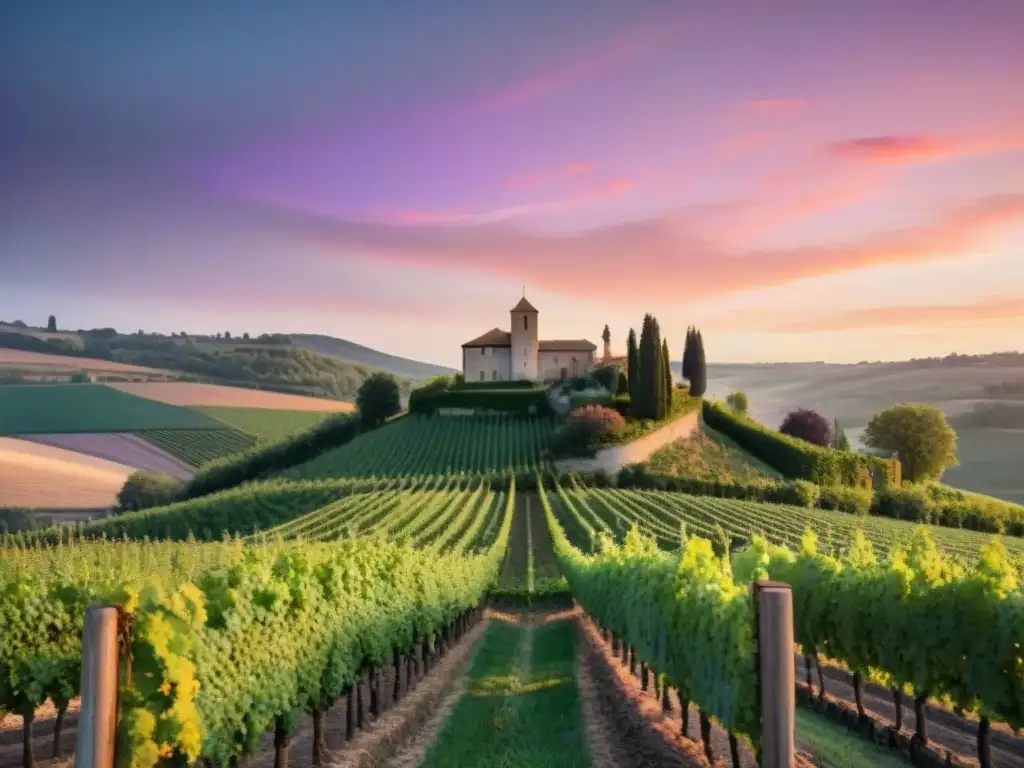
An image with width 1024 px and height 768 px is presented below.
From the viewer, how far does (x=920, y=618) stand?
30.7 ft

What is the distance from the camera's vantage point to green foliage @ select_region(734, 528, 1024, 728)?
830 cm

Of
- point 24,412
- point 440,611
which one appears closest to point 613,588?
point 440,611

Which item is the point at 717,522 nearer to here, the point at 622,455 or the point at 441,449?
the point at 622,455

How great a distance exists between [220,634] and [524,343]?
8033cm

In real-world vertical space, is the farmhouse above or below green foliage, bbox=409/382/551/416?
above

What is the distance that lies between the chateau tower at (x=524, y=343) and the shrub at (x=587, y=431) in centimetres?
2746

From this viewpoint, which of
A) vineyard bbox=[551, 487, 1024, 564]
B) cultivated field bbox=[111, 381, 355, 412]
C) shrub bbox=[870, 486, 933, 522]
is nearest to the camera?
vineyard bbox=[551, 487, 1024, 564]

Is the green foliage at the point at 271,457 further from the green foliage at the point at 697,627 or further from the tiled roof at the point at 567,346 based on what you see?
the green foliage at the point at 697,627

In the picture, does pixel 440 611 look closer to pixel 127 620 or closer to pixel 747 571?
pixel 747 571

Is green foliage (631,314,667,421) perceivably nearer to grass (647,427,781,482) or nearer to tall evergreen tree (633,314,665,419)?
tall evergreen tree (633,314,665,419)

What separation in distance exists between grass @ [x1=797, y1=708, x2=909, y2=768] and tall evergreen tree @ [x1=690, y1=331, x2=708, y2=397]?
62.9 metres

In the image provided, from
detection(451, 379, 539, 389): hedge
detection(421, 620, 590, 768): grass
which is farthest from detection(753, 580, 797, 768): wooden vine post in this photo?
detection(451, 379, 539, 389): hedge

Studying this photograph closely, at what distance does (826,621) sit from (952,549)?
2523cm

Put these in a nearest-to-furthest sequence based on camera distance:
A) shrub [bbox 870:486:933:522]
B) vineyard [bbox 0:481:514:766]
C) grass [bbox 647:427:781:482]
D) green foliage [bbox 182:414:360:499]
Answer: vineyard [bbox 0:481:514:766] → shrub [bbox 870:486:933:522] → grass [bbox 647:427:781:482] → green foliage [bbox 182:414:360:499]
